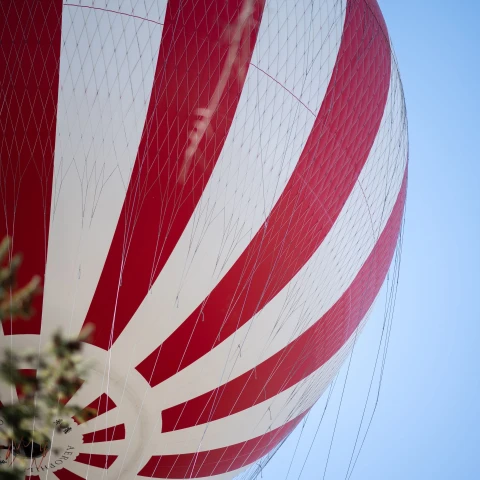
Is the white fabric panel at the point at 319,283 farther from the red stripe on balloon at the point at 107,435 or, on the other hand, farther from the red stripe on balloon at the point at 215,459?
the red stripe on balloon at the point at 215,459

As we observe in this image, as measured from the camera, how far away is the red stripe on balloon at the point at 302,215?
428 cm

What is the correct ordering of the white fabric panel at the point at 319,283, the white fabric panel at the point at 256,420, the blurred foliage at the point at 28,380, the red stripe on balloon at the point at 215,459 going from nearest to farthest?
the blurred foliage at the point at 28,380 < the white fabric panel at the point at 319,283 < the white fabric panel at the point at 256,420 < the red stripe on balloon at the point at 215,459

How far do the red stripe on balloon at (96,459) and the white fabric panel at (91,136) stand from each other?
1.29 metres

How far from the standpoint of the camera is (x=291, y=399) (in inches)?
212

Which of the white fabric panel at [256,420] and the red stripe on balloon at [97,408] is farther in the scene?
the white fabric panel at [256,420]

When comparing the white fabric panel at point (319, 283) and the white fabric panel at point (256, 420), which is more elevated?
the white fabric panel at point (319, 283)

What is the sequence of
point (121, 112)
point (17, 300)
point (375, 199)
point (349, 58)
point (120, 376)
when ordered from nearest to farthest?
point (17, 300)
point (121, 112)
point (120, 376)
point (349, 58)
point (375, 199)

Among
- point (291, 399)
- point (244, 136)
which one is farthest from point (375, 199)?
Result: point (291, 399)

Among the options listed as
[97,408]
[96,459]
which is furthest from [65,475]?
[97,408]

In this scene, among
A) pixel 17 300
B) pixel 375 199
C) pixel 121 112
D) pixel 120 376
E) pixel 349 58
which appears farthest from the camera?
pixel 375 199

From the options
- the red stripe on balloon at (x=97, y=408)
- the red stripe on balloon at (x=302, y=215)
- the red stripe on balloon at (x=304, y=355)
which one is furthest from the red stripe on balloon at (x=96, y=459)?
the red stripe on balloon at (x=302, y=215)

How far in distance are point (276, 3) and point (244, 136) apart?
3.68 feet

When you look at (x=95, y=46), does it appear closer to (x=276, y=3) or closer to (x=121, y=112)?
(x=121, y=112)

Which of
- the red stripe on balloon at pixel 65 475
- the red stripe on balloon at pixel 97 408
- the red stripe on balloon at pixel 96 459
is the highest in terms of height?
the red stripe on balloon at pixel 97 408
